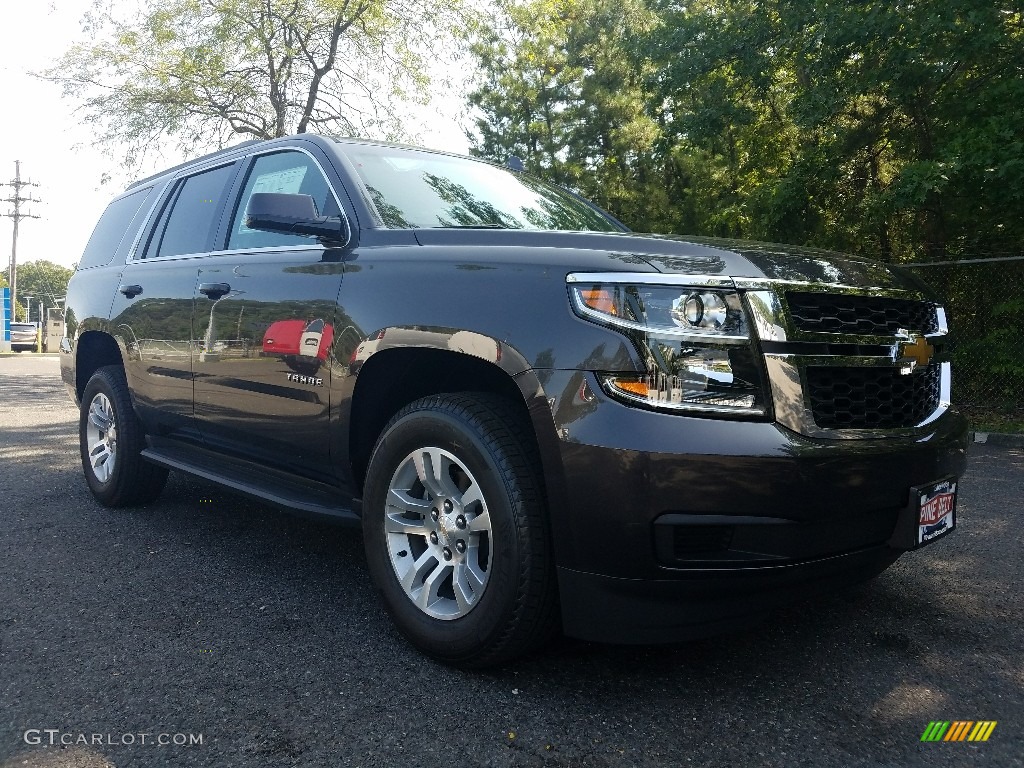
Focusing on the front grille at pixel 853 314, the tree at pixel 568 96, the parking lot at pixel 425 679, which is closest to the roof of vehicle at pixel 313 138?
the parking lot at pixel 425 679

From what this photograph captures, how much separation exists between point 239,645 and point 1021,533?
3.94 meters

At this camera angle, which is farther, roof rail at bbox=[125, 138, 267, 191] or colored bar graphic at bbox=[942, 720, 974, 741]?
roof rail at bbox=[125, 138, 267, 191]

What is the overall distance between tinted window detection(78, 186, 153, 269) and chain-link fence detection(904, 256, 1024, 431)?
7741mm

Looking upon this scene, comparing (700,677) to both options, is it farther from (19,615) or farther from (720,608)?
(19,615)

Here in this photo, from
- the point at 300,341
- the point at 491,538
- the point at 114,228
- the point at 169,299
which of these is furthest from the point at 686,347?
the point at 114,228

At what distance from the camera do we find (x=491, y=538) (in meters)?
2.49

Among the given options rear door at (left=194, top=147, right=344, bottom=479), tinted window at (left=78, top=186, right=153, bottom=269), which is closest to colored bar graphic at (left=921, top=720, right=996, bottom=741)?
rear door at (left=194, top=147, right=344, bottom=479)

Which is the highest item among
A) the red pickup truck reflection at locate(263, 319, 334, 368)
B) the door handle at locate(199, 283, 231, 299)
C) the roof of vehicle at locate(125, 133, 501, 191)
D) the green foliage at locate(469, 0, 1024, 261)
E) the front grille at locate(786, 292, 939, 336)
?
the green foliage at locate(469, 0, 1024, 261)

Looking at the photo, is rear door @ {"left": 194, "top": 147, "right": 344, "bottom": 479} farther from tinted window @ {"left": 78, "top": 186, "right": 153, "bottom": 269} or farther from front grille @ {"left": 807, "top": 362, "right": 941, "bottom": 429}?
front grille @ {"left": 807, "top": 362, "right": 941, "bottom": 429}

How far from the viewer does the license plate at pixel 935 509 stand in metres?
2.52

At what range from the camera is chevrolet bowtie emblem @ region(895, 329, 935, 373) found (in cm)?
261

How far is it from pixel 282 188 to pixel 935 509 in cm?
297

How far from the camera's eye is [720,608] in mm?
2297

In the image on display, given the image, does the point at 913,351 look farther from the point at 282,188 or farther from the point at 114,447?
the point at 114,447
